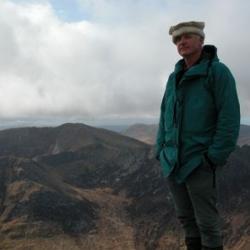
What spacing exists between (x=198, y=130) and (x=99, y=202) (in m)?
60.0

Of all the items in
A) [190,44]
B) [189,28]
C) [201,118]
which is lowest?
[201,118]

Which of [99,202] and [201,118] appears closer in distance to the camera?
[201,118]

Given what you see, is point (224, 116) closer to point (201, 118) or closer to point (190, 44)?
point (201, 118)

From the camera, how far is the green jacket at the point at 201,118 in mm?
5957

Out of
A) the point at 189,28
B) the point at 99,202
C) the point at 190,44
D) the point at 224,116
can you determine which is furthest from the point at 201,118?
the point at 99,202

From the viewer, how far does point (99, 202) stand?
6525cm

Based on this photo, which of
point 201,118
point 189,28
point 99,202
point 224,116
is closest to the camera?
point 224,116

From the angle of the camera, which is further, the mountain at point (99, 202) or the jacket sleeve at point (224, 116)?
the mountain at point (99, 202)

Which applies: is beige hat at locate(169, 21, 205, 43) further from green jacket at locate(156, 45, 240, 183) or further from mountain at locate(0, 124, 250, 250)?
mountain at locate(0, 124, 250, 250)

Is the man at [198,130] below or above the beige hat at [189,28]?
below

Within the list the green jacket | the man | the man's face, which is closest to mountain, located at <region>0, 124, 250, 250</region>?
the man

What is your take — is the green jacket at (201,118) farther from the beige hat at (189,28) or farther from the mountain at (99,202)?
the mountain at (99,202)

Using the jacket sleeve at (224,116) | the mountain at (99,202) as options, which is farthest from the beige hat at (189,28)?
the mountain at (99,202)

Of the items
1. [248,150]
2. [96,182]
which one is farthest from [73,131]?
[248,150]
